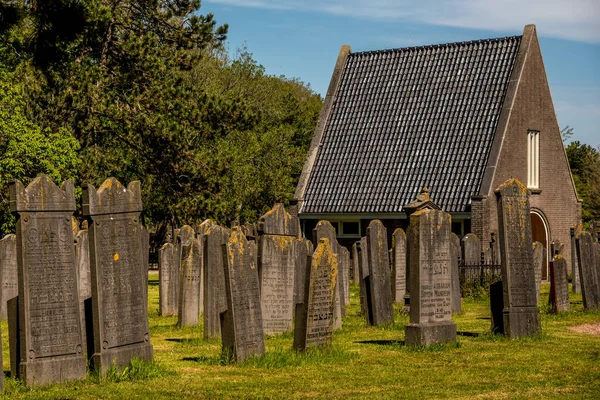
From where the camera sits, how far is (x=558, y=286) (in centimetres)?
2216

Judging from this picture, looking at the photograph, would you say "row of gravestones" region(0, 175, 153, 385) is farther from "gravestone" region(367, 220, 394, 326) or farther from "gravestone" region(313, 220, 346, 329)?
"gravestone" region(367, 220, 394, 326)

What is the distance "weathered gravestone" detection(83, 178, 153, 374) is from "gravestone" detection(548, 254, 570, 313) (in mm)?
11140

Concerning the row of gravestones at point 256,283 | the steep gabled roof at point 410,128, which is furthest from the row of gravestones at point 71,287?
the steep gabled roof at point 410,128

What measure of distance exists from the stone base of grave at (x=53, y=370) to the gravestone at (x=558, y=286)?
477 inches

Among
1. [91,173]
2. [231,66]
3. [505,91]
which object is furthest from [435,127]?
[231,66]

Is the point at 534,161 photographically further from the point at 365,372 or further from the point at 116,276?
the point at 116,276

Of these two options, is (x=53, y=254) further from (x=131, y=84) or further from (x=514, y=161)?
(x=514, y=161)

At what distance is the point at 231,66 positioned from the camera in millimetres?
55031

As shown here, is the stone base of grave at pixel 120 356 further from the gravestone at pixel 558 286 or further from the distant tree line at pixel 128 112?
the distant tree line at pixel 128 112

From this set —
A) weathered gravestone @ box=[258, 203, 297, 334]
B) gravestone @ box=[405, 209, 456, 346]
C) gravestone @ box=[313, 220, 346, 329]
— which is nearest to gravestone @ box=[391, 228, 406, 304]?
gravestone @ box=[313, 220, 346, 329]

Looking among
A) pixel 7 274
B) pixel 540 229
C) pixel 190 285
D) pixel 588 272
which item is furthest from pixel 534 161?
pixel 7 274

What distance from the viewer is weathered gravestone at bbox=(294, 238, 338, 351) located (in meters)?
14.8

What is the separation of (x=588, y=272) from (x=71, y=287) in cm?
1326

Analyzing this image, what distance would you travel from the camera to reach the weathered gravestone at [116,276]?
12.9 meters
